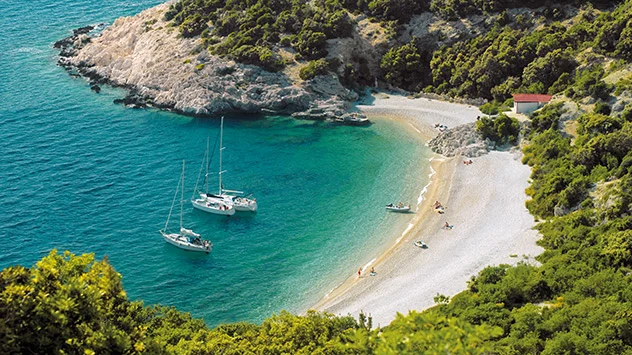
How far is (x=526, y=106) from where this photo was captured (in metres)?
83.8

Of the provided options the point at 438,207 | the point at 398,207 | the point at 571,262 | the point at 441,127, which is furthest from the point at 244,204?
the point at 571,262

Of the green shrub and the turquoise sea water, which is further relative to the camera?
the green shrub

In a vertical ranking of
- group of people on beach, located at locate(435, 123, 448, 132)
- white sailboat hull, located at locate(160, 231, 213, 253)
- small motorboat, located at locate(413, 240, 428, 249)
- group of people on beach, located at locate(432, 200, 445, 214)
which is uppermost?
group of people on beach, located at locate(435, 123, 448, 132)

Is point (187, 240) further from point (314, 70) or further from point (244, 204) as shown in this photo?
point (314, 70)

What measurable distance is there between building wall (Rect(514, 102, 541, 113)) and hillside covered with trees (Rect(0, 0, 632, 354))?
12.9 ft

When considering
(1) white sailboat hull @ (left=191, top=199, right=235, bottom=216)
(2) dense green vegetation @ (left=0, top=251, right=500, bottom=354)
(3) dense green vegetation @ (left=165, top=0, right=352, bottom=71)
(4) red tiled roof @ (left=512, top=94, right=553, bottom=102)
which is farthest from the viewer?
(3) dense green vegetation @ (left=165, top=0, right=352, bottom=71)

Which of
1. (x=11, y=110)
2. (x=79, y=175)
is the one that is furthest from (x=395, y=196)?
(x=11, y=110)

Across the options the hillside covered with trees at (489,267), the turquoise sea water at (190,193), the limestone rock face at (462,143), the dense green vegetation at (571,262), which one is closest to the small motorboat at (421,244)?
the turquoise sea water at (190,193)

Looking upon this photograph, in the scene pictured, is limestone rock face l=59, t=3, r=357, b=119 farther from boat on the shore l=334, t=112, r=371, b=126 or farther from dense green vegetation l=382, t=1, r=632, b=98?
dense green vegetation l=382, t=1, r=632, b=98

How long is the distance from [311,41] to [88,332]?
268ft

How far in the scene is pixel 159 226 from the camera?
73062 mm

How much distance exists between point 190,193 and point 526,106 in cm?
4255

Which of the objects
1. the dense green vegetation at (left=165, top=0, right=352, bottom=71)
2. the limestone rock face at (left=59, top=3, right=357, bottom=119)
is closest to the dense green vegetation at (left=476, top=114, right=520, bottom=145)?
the limestone rock face at (left=59, top=3, right=357, bottom=119)

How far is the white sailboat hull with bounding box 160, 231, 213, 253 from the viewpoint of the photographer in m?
68.8
